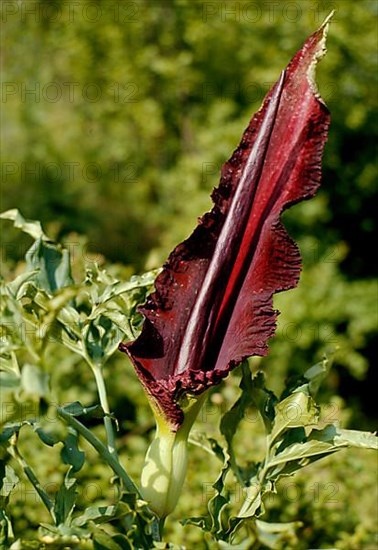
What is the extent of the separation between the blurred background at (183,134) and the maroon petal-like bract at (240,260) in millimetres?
1570

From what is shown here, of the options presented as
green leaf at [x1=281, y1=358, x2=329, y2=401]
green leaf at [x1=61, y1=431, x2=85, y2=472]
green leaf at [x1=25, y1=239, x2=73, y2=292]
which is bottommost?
green leaf at [x1=61, y1=431, x2=85, y2=472]

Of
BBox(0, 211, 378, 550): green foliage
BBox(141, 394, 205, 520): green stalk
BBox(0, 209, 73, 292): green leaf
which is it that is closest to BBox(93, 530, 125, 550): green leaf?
BBox(0, 211, 378, 550): green foliage

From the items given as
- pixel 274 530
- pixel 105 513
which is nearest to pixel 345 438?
pixel 274 530

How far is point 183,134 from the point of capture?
3.67 meters

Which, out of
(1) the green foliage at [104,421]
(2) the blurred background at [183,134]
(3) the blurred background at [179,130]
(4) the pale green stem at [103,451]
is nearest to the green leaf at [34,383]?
(1) the green foliage at [104,421]

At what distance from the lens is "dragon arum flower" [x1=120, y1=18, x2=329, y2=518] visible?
2.84 ft

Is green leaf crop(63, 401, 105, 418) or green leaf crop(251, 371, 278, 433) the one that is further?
green leaf crop(251, 371, 278, 433)

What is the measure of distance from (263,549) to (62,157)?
9.68ft

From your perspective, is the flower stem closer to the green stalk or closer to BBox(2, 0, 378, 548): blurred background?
the green stalk

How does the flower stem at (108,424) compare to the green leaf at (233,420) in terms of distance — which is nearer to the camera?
the flower stem at (108,424)

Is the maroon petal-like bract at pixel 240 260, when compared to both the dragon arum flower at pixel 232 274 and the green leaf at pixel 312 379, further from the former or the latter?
the green leaf at pixel 312 379

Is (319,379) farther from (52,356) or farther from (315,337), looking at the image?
(315,337)

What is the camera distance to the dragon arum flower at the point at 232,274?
0.87 meters

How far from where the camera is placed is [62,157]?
3.90 meters
